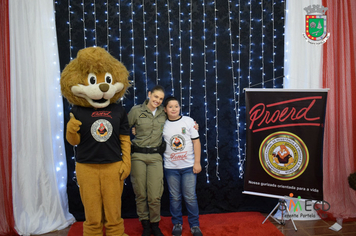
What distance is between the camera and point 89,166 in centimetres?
213

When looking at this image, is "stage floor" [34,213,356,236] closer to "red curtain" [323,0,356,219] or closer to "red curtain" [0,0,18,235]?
"red curtain" [323,0,356,219]

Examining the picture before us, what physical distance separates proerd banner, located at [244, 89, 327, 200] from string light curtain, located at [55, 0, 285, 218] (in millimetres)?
334

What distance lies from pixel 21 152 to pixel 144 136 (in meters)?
1.25

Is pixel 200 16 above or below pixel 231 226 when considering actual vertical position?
above

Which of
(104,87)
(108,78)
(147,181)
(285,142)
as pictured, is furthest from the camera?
(285,142)

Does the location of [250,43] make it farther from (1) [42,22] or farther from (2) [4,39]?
(2) [4,39]

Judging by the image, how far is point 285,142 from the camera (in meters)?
2.62

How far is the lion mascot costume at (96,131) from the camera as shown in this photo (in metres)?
2.06

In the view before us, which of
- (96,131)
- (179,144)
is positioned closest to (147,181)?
(179,144)

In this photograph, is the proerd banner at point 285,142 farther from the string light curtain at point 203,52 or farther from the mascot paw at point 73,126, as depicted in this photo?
the mascot paw at point 73,126

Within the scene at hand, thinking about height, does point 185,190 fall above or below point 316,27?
below

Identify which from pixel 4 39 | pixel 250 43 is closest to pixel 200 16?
pixel 250 43

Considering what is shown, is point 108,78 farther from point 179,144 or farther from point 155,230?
point 155,230

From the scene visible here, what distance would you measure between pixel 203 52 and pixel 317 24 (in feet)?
4.18
